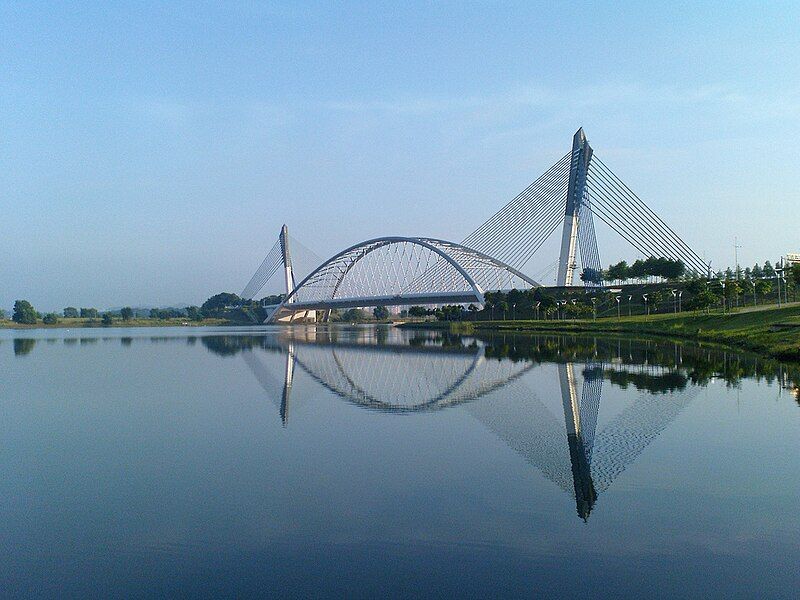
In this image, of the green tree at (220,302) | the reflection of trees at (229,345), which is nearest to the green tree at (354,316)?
the green tree at (220,302)

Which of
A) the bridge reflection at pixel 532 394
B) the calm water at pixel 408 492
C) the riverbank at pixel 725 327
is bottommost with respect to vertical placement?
the calm water at pixel 408 492

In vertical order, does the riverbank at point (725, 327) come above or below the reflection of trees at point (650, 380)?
above

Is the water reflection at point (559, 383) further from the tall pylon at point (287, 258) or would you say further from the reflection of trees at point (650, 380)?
the tall pylon at point (287, 258)

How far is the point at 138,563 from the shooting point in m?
8.59

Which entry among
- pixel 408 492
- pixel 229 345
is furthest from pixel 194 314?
pixel 408 492

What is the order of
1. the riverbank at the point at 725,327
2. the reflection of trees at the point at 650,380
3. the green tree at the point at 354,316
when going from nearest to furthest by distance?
the reflection of trees at the point at 650,380, the riverbank at the point at 725,327, the green tree at the point at 354,316

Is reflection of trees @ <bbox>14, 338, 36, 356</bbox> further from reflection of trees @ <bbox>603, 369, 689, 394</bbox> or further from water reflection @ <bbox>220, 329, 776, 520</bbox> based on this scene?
reflection of trees @ <bbox>603, 369, 689, 394</bbox>

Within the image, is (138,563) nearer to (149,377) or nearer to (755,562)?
(755,562)

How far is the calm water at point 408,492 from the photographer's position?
26.8 feet

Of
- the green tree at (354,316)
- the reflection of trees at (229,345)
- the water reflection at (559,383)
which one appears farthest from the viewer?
the green tree at (354,316)

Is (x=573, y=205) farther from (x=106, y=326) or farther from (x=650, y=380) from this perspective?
(x=106, y=326)

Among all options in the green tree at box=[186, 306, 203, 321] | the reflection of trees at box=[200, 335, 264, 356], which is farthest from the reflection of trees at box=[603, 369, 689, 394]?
the green tree at box=[186, 306, 203, 321]

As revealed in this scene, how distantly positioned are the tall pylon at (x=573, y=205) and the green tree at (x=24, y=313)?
119006 millimetres

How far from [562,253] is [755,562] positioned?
58233 mm
